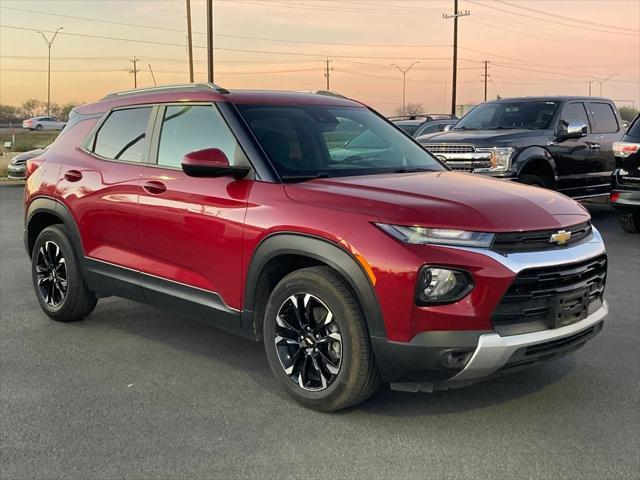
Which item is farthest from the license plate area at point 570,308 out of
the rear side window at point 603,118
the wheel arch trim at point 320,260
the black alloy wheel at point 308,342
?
the rear side window at point 603,118

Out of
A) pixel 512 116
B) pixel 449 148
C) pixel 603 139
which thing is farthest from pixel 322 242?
pixel 603 139

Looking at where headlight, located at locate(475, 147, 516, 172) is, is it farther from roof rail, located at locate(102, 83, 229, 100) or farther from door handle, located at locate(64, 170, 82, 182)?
door handle, located at locate(64, 170, 82, 182)

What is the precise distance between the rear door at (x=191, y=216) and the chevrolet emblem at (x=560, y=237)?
1.72 m

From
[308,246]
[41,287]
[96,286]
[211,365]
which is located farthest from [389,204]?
[41,287]

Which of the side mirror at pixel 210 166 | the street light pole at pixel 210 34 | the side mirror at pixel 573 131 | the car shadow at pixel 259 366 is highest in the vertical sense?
the street light pole at pixel 210 34

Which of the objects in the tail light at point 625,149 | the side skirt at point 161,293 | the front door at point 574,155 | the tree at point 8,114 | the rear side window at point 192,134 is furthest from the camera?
the tree at point 8,114

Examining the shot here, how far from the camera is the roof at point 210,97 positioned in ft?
14.9

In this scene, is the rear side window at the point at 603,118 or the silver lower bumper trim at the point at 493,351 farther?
the rear side window at the point at 603,118

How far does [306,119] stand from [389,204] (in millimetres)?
1466

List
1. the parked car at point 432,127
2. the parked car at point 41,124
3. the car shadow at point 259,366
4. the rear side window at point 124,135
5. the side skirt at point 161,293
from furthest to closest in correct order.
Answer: the parked car at point 41,124, the parked car at point 432,127, the rear side window at point 124,135, the side skirt at point 161,293, the car shadow at point 259,366

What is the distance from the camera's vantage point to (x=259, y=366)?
458 cm

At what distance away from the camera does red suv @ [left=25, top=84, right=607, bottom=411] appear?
10.9ft

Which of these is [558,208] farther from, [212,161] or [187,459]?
[187,459]

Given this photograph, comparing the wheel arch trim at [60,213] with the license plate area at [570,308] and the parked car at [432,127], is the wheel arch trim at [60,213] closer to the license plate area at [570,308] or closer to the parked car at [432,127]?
the license plate area at [570,308]
